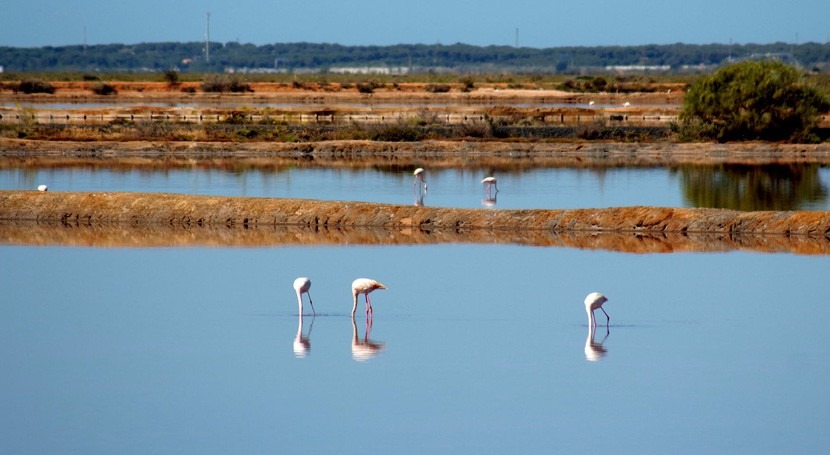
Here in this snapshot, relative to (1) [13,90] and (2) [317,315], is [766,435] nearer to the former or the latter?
(2) [317,315]

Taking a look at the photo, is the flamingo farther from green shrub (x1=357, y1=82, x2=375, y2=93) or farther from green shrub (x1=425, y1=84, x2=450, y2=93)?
green shrub (x1=425, y1=84, x2=450, y2=93)

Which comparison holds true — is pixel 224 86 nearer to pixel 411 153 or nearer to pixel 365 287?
pixel 411 153

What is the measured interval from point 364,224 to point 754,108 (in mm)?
20873

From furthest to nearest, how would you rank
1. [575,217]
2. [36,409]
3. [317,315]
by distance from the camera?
[575,217] → [317,315] → [36,409]

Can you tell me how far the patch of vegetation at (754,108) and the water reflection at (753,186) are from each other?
585 centimetres

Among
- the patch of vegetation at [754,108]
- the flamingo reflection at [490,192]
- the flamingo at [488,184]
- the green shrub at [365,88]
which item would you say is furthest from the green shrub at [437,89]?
the flamingo at [488,184]

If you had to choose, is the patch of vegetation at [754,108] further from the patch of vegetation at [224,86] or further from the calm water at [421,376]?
the patch of vegetation at [224,86]

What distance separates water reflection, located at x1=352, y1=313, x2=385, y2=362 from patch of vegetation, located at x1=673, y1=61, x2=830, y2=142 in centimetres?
2709

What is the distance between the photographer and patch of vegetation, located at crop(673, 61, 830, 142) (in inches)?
1468

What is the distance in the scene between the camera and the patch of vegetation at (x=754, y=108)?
37281 millimetres

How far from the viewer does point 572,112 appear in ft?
156

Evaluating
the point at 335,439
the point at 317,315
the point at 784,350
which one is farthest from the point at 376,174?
the point at 335,439

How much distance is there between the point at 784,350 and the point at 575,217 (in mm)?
8081

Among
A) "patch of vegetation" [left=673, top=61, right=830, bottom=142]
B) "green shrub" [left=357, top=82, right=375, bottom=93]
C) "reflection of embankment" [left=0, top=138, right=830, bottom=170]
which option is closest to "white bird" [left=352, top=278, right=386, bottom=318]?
"reflection of embankment" [left=0, top=138, right=830, bottom=170]
